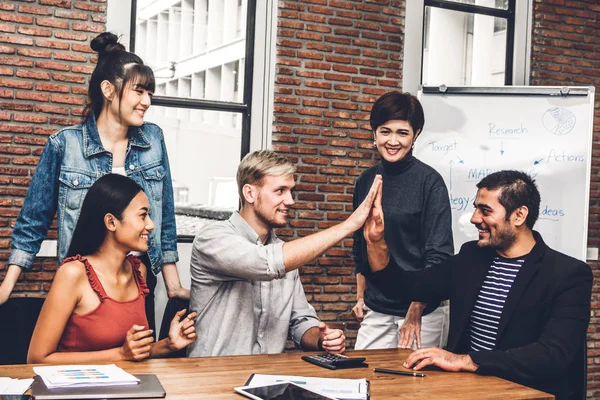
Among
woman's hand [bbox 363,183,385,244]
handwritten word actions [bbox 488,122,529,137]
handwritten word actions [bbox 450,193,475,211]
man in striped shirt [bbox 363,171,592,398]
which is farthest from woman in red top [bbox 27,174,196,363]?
handwritten word actions [bbox 488,122,529,137]

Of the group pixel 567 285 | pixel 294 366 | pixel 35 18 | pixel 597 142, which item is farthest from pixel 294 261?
pixel 597 142

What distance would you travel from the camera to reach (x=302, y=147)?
16.9ft

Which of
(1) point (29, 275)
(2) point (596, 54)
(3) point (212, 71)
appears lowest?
(1) point (29, 275)

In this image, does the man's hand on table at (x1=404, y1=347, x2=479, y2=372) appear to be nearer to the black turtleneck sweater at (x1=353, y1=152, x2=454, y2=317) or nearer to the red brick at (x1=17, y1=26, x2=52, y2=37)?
the black turtleneck sweater at (x1=353, y1=152, x2=454, y2=317)

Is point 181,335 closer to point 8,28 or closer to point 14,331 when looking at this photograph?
point 14,331

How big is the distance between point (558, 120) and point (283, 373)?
3.27 meters

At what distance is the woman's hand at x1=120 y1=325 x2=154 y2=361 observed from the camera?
228 cm

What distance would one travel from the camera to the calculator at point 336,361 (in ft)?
7.84

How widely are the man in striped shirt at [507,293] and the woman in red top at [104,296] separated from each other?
0.81 m

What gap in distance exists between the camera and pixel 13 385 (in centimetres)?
189

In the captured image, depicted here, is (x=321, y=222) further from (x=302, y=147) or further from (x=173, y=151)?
(x=173, y=151)

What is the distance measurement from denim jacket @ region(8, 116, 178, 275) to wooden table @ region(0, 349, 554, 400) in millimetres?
1053

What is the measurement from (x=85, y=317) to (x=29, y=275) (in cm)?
215

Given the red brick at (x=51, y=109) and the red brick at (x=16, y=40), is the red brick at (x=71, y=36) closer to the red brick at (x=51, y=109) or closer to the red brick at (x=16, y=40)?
the red brick at (x=16, y=40)
